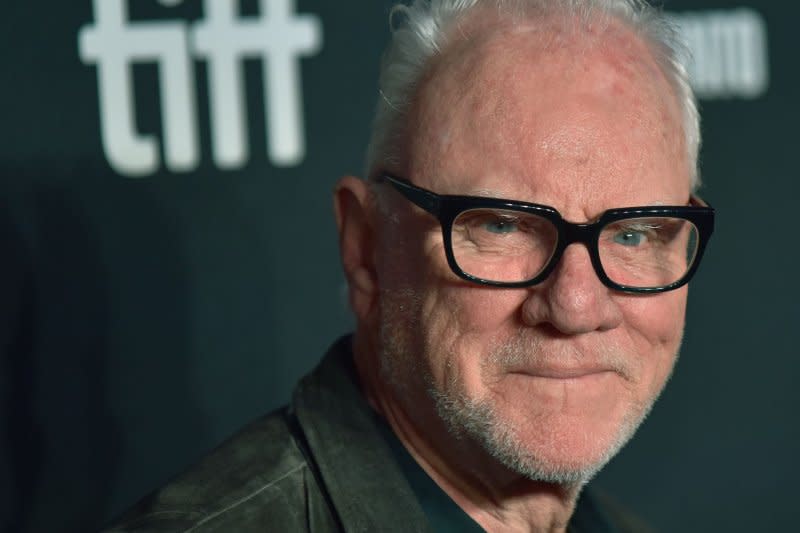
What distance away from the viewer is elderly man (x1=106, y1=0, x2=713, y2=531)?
1.32 m

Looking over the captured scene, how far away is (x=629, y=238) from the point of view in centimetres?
139

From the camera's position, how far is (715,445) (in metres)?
2.42

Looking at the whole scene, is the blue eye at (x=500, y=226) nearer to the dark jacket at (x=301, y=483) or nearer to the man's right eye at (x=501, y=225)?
the man's right eye at (x=501, y=225)

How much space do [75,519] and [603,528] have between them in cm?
98

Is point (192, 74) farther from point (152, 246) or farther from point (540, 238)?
point (540, 238)

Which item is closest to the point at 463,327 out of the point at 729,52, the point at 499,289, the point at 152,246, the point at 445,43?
the point at 499,289

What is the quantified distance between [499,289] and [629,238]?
19 cm

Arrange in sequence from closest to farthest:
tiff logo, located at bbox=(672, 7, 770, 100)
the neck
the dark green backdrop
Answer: the neck < the dark green backdrop < tiff logo, located at bbox=(672, 7, 770, 100)

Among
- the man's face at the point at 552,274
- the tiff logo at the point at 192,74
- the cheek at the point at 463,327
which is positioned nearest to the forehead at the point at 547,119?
the man's face at the point at 552,274

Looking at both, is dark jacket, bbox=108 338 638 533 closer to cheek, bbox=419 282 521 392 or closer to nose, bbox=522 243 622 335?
cheek, bbox=419 282 521 392

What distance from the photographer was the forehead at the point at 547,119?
1.32 meters

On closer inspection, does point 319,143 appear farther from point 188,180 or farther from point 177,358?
point 177,358

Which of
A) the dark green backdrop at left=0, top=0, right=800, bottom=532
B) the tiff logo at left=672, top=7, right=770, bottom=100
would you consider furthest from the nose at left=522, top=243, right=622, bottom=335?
the tiff logo at left=672, top=7, right=770, bottom=100

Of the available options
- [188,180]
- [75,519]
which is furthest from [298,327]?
[75,519]
